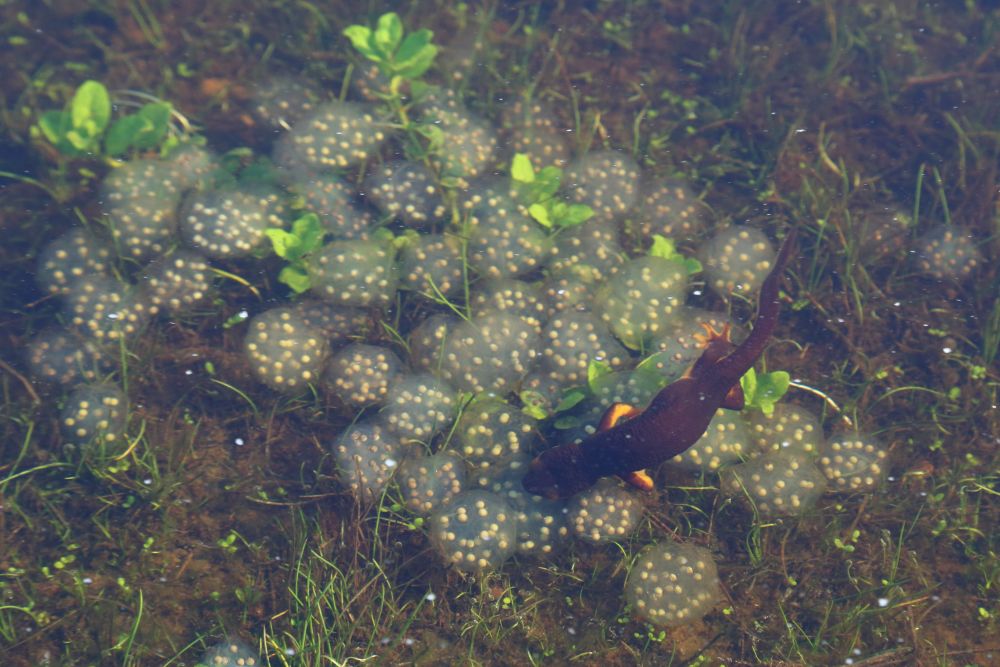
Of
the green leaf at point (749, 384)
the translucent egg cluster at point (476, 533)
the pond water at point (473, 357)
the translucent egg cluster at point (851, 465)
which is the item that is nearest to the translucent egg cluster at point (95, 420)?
the pond water at point (473, 357)

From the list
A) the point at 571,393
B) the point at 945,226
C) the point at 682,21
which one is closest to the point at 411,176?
the point at 571,393

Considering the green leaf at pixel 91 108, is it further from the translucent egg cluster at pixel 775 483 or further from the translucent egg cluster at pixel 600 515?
the translucent egg cluster at pixel 775 483

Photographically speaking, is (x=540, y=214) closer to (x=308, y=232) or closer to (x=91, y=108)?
(x=308, y=232)

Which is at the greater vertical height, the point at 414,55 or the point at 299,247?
the point at 414,55

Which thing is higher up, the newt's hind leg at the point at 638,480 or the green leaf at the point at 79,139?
the green leaf at the point at 79,139

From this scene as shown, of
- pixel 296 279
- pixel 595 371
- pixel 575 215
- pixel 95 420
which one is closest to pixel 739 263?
pixel 575 215

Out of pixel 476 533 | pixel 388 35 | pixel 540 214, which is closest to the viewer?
pixel 476 533

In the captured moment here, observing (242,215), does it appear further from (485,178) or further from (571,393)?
(571,393)
